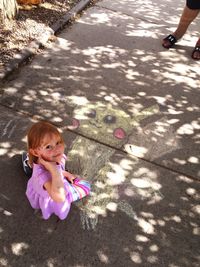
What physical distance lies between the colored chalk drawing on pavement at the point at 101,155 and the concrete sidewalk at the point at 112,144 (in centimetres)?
1

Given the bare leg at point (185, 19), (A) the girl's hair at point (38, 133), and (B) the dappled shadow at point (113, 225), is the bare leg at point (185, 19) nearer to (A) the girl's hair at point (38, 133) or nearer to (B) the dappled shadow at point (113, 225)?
(B) the dappled shadow at point (113, 225)

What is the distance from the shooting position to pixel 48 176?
11.2ft

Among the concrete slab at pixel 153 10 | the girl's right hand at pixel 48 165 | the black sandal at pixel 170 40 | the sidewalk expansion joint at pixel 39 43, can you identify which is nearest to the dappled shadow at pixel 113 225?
the girl's right hand at pixel 48 165

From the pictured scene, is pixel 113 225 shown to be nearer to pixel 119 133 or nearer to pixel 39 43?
pixel 119 133

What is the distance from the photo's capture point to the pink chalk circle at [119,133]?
4.74m

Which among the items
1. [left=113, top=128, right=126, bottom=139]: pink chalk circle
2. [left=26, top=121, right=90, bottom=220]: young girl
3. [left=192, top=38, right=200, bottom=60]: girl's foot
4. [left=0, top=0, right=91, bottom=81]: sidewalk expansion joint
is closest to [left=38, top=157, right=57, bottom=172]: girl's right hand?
[left=26, top=121, right=90, bottom=220]: young girl

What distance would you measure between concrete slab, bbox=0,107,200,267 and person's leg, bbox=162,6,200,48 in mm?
3216

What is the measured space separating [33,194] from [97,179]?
32.8 inches

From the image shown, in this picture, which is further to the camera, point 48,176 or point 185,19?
point 185,19

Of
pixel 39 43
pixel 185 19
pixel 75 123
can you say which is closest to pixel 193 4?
pixel 185 19

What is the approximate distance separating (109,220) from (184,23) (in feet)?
14.3

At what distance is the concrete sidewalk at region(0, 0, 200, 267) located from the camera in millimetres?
3518

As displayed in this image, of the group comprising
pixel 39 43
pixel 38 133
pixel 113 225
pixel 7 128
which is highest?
pixel 38 133

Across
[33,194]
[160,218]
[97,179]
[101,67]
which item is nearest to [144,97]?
[101,67]
